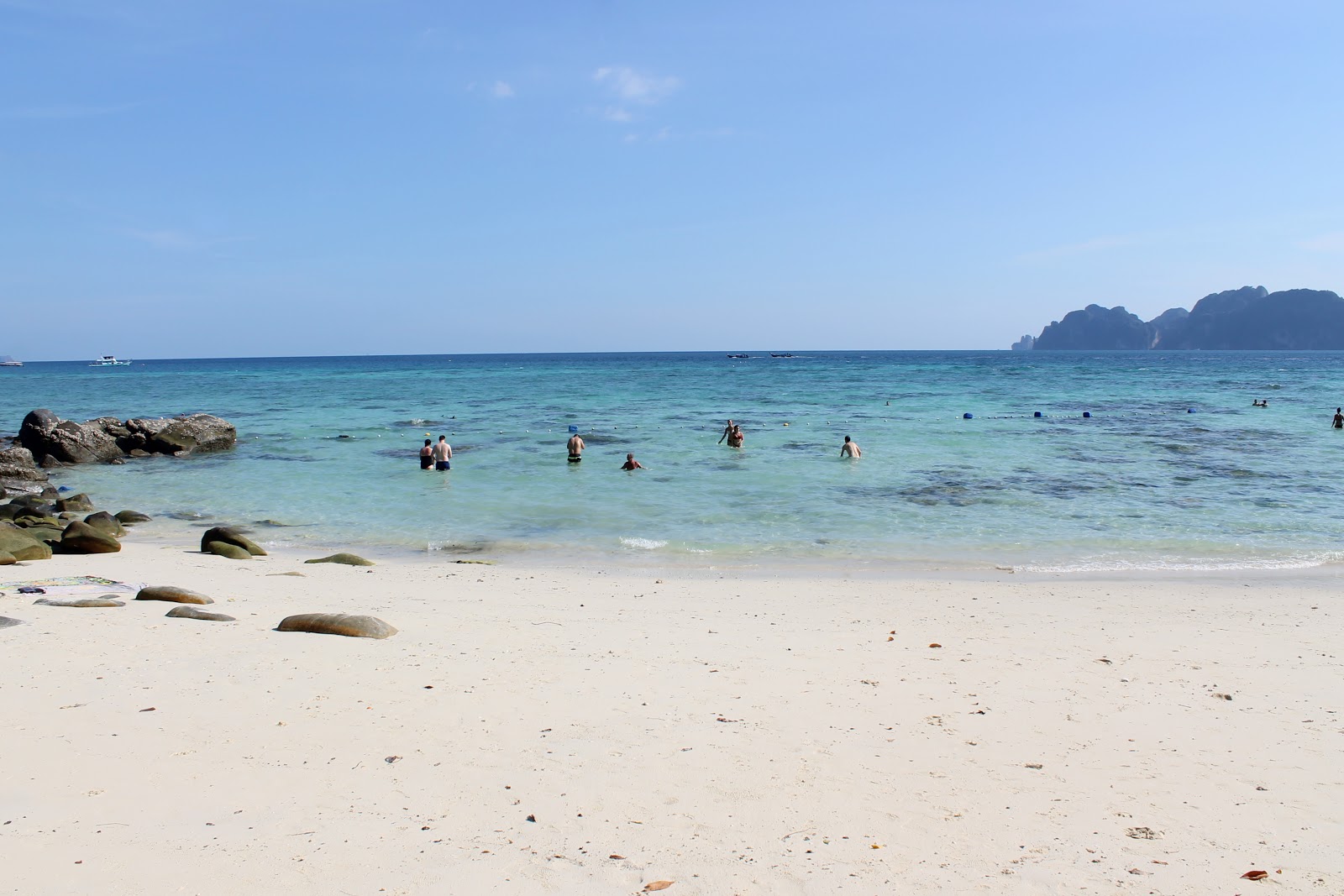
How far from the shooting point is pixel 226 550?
43.1 feet

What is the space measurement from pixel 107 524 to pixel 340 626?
9.63 metres

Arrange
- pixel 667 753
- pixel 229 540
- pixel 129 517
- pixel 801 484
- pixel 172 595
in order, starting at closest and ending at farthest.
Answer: pixel 667 753, pixel 172 595, pixel 229 540, pixel 129 517, pixel 801 484

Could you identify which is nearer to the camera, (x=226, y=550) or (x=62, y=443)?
(x=226, y=550)

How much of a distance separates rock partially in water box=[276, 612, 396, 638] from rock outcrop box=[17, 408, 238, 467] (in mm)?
22751

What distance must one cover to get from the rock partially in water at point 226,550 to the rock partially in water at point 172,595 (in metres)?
3.79

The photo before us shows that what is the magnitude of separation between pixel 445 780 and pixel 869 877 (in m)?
2.45

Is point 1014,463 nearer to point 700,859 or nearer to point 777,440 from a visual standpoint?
point 777,440

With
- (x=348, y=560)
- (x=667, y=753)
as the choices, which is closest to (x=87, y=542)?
(x=348, y=560)

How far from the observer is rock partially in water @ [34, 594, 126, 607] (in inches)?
340

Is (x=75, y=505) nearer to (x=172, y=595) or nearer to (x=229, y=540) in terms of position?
(x=229, y=540)

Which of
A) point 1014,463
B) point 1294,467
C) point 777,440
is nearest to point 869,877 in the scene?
point 1014,463

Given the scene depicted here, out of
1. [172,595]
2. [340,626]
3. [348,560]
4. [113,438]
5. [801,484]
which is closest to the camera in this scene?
[340,626]

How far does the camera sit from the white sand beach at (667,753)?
4.30 metres

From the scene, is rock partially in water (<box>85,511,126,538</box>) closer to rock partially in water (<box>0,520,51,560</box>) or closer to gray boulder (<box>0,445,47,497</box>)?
rock partially in water (<box>0,520,51,560</box>)
